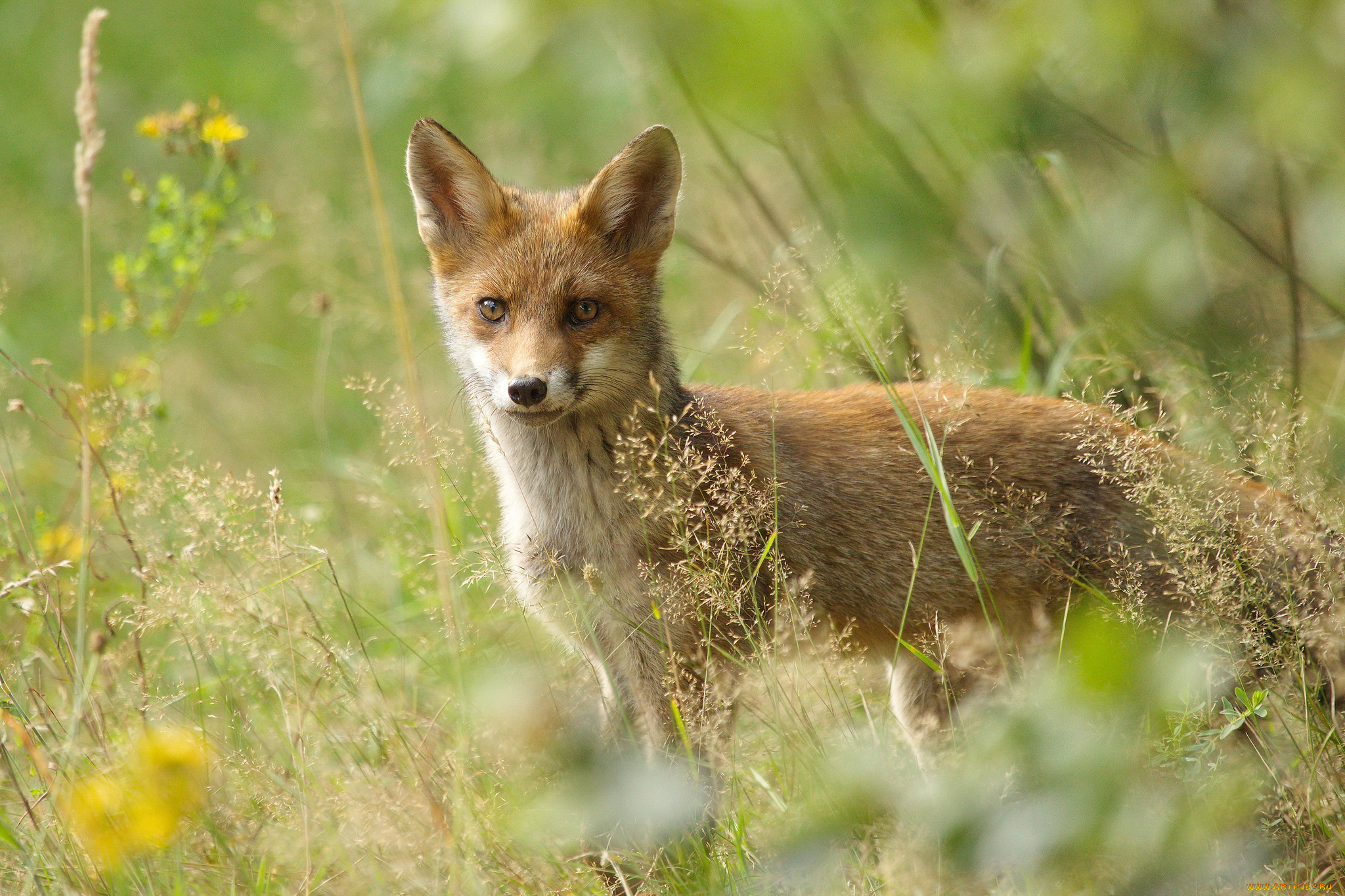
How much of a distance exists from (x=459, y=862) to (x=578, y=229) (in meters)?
2.28

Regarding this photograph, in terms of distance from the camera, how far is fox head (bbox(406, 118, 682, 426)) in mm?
3768

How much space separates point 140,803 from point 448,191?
246cm

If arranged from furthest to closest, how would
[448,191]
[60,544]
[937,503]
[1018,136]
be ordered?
[60,544] → [448,191] → [937,503] → [1018,136]

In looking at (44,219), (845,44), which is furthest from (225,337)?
(845,44)

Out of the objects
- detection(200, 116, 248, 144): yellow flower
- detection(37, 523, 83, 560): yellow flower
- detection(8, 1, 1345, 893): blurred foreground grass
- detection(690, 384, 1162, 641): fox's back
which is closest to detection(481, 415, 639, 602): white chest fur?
detection(8, 1, 1345, 893): blurred foreground grass

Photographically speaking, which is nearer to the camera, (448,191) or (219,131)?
(448,191)

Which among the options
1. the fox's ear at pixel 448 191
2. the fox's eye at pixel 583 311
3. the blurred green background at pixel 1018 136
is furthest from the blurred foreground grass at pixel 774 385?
the fox's eye at pixel 583 311

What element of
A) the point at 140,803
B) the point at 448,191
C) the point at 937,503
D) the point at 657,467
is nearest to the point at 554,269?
the point at 448,191

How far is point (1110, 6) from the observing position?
1.67 meters

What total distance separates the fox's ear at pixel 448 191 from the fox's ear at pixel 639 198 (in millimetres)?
389

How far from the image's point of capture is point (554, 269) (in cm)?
391

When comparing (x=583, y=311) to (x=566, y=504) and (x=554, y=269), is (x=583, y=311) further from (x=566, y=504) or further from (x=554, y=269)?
(x=566, y=504)

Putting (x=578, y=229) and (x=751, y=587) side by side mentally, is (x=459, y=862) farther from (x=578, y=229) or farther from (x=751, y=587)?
(x=578, y=229)

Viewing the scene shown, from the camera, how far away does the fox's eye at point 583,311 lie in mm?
3875
